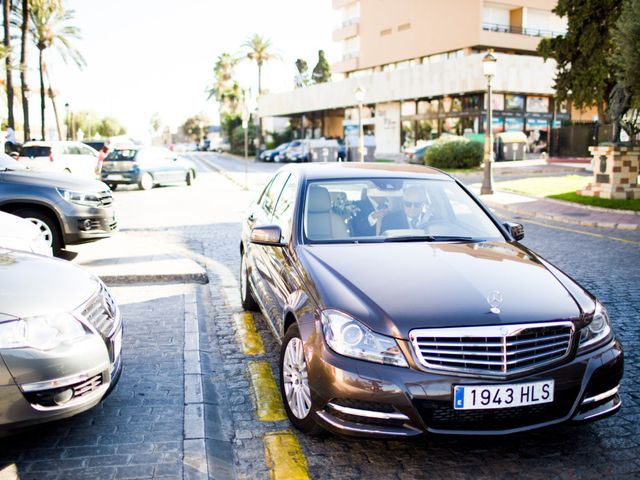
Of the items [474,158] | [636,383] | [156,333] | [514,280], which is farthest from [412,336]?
[474,158]

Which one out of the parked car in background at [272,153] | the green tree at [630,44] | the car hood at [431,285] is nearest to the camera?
the car hood at [431,285]

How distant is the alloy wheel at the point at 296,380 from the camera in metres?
3.76

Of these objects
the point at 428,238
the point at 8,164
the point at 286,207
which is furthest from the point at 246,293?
the point at 8,164

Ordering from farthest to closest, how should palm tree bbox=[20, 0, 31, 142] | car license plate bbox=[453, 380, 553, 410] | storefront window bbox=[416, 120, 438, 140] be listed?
storefront window bbox=[416, 120, 438, 140] < palm tree bbox=[20, 0, 31, 142] < car license plate bbox=[453, 380, 553, 410]

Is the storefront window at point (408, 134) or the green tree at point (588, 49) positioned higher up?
the green tree at point (588, 49)

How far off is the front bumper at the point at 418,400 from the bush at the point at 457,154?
27991 mm

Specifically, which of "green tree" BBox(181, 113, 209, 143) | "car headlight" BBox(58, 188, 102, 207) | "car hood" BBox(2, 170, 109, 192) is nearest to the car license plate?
"car headlight" BBox(58, 188, 102, 207)

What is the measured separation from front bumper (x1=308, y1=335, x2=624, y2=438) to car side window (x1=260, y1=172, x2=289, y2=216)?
244cm

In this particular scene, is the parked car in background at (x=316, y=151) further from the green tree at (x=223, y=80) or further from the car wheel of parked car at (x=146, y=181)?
the green tree at (x=223, y=80)

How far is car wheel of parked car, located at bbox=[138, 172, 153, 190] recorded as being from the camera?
23234 millimetres

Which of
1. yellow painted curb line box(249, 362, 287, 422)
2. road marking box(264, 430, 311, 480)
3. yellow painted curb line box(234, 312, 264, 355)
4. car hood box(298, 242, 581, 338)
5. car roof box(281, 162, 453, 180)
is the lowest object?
road marking box(264, 430, 311, 480)

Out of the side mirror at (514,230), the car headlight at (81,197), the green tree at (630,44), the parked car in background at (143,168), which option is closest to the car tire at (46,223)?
the car headlight at (81,197)

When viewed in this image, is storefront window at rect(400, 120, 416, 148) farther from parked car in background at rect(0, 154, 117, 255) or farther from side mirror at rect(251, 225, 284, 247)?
side mirror at rect(251, 225, 284, 247)

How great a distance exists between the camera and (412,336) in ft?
11.0
